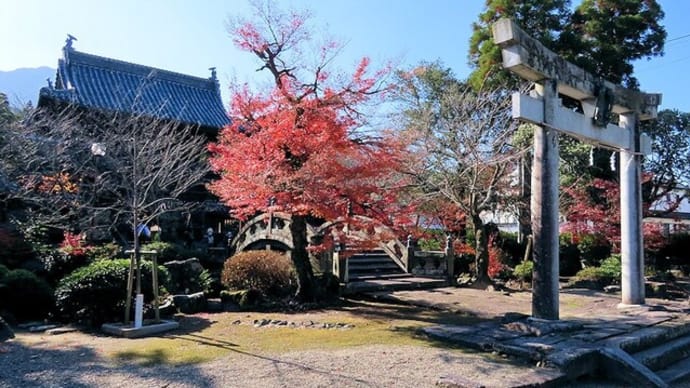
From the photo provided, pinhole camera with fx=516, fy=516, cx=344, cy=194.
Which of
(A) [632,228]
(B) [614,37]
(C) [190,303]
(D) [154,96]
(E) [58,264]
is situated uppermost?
(B) [614,37]

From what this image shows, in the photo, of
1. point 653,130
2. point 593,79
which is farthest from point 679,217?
point 593,79

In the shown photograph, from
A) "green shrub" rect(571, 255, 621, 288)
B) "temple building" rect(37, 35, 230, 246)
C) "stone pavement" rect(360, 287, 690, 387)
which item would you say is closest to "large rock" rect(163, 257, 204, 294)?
"temple building" rect(37, 35, 230, 246)

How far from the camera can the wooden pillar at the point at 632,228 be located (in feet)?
33.0

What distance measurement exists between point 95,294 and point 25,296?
7.52ft

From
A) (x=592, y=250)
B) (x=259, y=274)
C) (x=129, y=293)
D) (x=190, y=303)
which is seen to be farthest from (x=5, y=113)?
(x=592, y=250)

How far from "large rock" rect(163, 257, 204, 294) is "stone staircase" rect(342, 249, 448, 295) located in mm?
3733

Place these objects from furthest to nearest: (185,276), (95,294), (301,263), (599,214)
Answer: (599,214) < (185,276) < (301,263) < (95,294)

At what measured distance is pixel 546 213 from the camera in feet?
25.4

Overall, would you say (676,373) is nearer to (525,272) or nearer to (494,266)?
(525,272)

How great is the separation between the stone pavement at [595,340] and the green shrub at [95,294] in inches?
221

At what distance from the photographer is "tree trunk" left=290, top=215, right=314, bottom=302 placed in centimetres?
1200

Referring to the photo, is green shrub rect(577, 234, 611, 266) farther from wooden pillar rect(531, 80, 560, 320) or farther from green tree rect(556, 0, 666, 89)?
wooden pillar rect(531, 80, 560, 320)

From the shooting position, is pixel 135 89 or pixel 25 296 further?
pixel 135 89

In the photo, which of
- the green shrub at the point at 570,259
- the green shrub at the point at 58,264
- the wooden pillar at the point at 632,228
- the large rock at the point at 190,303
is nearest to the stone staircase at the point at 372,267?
the large rock at the point at 190,303
